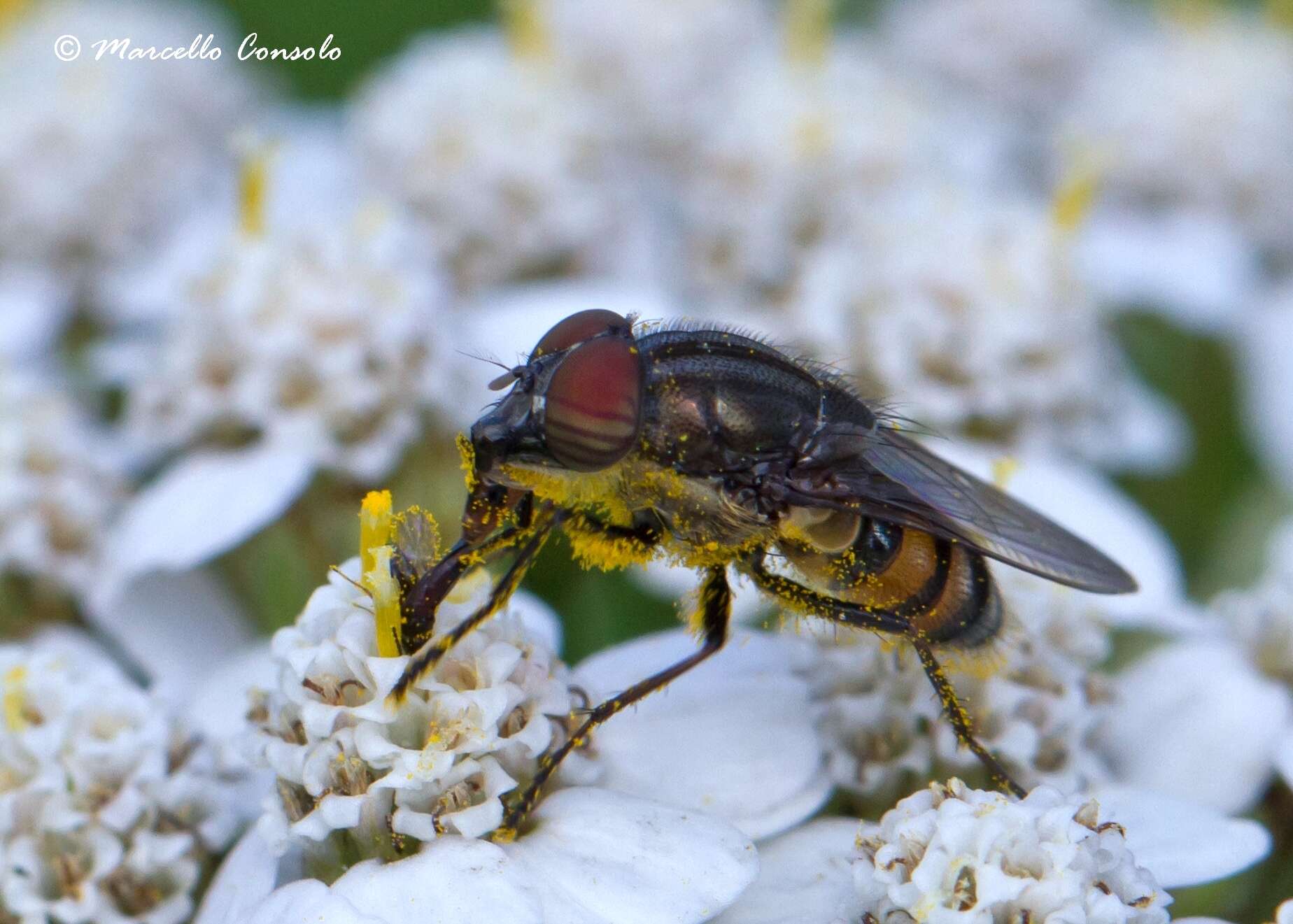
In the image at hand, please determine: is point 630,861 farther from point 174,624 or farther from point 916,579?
point 174,624

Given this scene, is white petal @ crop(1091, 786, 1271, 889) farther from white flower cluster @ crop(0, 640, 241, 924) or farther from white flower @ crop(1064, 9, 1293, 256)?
white flower @ crop(1064, 9, 1293, 256)

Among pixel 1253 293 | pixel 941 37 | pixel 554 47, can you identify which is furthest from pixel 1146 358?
pixel 554 47

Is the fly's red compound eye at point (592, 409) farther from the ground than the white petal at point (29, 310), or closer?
closer

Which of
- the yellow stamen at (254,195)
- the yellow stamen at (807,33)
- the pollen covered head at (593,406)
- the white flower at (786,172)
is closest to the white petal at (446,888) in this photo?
the pollen covered head at (593,406)

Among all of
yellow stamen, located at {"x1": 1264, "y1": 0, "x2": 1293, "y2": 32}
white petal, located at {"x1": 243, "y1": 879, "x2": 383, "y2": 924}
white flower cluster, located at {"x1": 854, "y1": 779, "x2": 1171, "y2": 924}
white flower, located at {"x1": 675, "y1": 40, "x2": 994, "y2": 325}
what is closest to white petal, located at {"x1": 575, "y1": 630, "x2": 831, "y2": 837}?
white flower cluster, located at {"x1": 854, "y1": 779, "x2": 1171, "y2": 924}

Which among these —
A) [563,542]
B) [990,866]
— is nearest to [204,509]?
[563,542]

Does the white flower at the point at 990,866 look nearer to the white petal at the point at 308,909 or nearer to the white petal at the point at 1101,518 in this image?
→ the white petal at the point at 308,909

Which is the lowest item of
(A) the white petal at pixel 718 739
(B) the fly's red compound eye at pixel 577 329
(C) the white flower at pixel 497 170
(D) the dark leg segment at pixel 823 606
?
(A) the white petal at pixel 718 739

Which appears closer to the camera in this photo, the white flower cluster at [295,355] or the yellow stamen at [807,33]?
the white flower cluster at [295,355]
